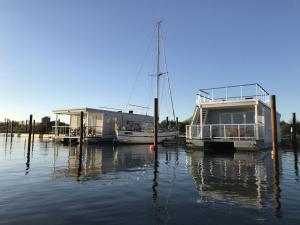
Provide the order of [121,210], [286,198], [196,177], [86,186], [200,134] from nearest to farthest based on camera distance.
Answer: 1. [121,210]
2. [286,198]
3. [86,186]
4. [196,177]
5. [200,134]

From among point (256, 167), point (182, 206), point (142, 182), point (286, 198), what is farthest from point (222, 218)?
point (256, 167)

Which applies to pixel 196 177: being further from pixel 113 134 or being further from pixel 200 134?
pixel 113 134

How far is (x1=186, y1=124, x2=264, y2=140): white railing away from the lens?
25109 millimetres

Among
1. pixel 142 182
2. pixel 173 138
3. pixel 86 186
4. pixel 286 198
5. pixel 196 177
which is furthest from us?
pixel 173 138

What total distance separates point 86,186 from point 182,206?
432cm

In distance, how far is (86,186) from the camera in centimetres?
1113

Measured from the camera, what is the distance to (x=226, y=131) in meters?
26.3

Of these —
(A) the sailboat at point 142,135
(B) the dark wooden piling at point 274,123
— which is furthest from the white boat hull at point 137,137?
(B) the dark wooden piling at point 274,123

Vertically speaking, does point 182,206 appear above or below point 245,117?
below

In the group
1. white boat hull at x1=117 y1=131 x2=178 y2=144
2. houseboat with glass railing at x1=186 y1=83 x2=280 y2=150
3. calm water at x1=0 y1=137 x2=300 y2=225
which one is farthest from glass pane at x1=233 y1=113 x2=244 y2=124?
white boat hull at x1=117 y1=131 x2=178 y2=144

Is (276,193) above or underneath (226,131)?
underneath

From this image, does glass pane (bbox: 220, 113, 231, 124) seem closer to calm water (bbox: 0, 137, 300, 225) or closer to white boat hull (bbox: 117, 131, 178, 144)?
white boat hull (bbox: 117, 131, 178, 144)

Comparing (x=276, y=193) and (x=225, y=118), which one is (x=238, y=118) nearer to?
(x=225, y=118)

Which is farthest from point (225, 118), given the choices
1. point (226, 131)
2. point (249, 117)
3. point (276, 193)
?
point (276, 193)
